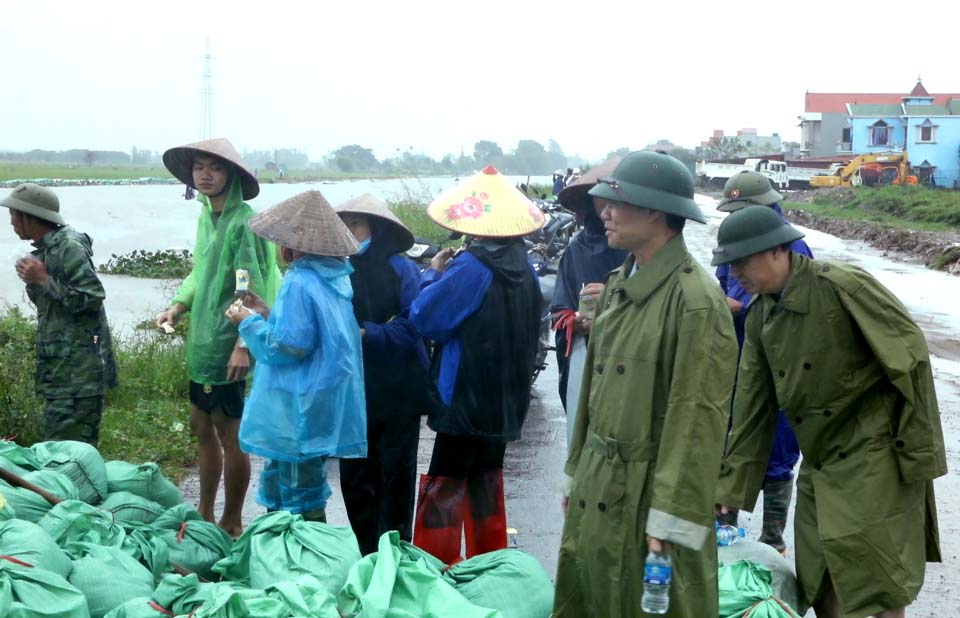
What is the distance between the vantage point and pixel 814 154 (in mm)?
87688

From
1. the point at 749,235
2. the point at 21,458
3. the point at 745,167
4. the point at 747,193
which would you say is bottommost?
the point at 21,458

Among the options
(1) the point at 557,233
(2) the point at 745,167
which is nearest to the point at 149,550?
(1) the point at 557,233

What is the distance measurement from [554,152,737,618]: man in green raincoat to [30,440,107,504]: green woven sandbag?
2.37m

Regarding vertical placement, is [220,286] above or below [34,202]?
below

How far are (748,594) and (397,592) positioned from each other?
1253mm

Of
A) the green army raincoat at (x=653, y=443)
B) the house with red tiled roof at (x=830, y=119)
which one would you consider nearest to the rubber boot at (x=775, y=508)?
the green army raincoat at (x=653, y=443)

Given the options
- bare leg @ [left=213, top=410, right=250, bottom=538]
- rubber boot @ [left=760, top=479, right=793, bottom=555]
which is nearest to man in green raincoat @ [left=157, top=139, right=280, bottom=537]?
bare leg @ [left=213, top=410, right=250, bottom=538]

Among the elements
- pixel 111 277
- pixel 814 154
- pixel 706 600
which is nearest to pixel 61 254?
pixel 706 600

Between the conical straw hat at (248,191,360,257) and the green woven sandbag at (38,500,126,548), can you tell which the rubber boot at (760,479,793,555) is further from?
the green woven sandbag at (38,500,126,548)

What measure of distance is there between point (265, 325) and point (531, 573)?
145 centimetres

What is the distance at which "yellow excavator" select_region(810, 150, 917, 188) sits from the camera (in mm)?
52406

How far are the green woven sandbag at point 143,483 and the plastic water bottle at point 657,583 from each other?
2761 mm

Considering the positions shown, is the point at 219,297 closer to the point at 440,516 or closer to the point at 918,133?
the point at 440,516

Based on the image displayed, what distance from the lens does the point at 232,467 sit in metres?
5.12
